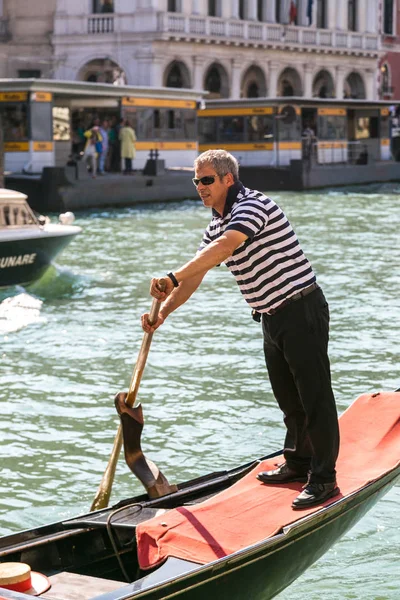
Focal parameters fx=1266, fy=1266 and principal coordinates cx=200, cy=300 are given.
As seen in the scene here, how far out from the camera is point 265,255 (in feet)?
16.9

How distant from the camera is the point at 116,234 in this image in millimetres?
21672

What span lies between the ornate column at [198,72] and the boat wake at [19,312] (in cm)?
2894

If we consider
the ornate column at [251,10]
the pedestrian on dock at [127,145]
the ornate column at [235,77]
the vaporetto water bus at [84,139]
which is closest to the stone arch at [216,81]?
the ornate column at [235,77]

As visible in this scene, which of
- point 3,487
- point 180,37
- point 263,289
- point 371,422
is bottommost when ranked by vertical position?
point 3,487

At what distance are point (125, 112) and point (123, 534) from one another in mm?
26658

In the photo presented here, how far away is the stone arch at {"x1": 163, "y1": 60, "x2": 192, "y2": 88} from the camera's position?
42594 mm

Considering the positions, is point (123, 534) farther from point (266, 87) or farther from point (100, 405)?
point (266, 87)

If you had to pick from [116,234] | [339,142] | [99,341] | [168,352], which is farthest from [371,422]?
[339,142]

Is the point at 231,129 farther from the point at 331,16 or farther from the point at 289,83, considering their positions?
the point at 331,16

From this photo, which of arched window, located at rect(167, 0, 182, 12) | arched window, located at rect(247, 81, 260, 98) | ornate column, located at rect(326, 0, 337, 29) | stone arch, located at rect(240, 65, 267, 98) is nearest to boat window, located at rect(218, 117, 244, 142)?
arched window, located at rect(167, 0, 182, 12)

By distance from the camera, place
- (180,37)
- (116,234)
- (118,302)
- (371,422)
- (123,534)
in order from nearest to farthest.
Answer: (123,534) → (371,422) → (118,302) → (116,234) → (180,37)

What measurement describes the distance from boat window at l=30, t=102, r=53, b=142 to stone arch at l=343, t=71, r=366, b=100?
24595 mm

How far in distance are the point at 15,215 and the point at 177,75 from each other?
29.6 m

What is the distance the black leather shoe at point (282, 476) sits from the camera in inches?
224
